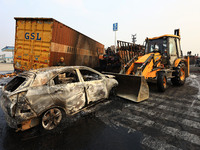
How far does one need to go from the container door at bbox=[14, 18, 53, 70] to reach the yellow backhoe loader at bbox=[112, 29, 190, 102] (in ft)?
14.8

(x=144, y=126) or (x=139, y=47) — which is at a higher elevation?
(x=139, y=47)

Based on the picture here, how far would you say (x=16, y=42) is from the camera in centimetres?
686

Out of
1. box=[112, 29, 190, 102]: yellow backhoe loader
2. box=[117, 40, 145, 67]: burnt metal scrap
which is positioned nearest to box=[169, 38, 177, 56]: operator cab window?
box=[112, 29, 190, 102]: yellow backhoe loader

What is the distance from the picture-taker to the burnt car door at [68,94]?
2.63 metres

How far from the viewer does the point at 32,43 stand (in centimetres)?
648

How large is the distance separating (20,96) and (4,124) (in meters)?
1.50

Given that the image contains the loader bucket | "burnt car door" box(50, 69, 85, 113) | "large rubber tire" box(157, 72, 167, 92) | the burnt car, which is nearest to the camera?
the burnt car

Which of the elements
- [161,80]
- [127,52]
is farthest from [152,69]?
[127,52]

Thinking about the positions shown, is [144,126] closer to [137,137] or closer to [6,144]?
[137,137]

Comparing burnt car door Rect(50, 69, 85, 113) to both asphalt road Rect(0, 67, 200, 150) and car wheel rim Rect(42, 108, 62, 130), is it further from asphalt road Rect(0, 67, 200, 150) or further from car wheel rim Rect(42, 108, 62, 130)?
asphalt road Rect(0, 67, 200, 150)

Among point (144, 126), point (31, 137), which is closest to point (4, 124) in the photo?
point (31, 137)

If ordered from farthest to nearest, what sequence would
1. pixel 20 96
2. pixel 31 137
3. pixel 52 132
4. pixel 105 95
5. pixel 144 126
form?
pixel 105 95, pixel 144 126, pixel 52 132, pixel 31 137, pixel 20 96

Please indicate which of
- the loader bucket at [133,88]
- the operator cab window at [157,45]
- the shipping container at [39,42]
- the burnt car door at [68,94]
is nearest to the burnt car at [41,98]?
the burnt car door at [68,94]

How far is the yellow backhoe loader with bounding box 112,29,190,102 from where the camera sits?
4684 millimetres
